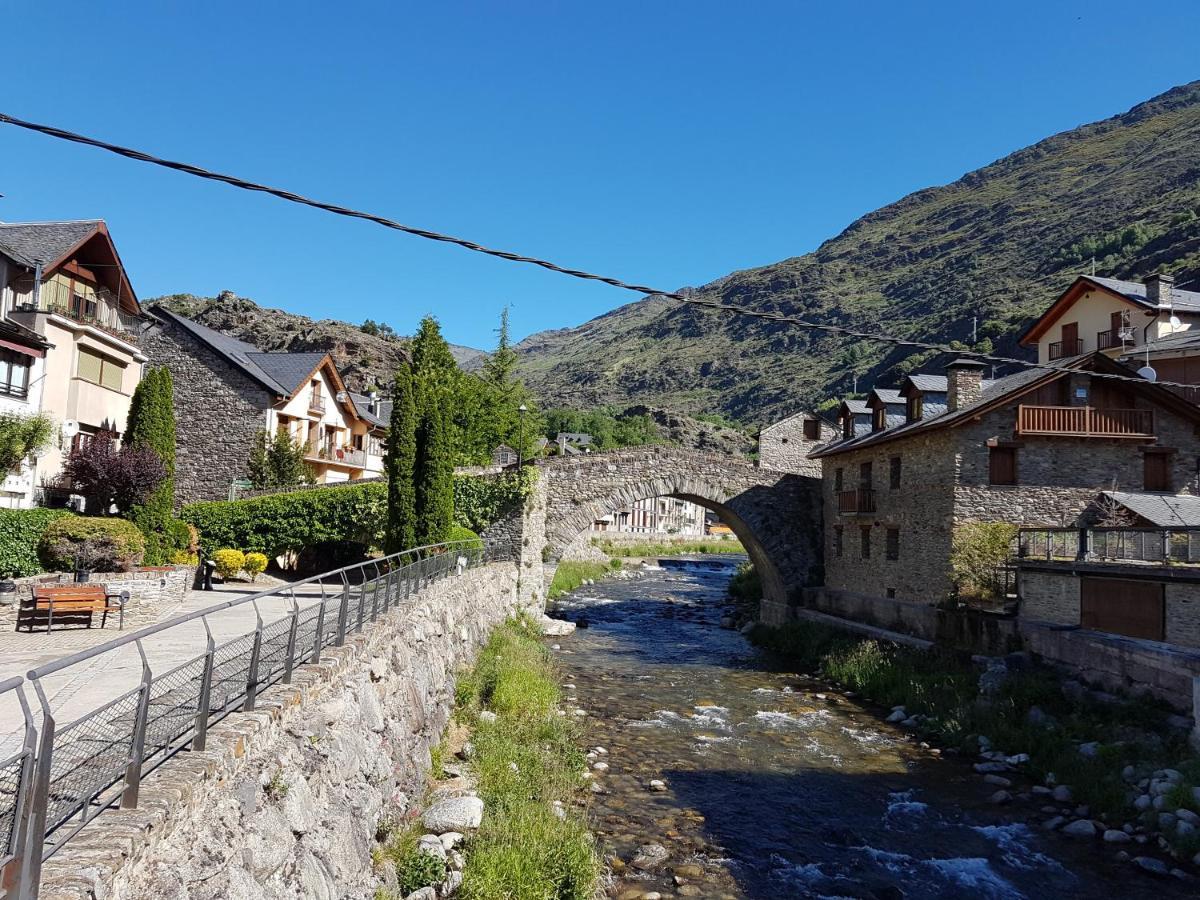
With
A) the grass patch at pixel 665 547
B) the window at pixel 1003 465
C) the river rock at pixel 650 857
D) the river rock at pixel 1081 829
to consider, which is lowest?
the river rock at pixel 650 857

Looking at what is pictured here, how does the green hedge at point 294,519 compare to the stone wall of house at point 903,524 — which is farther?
the green hedge at point 294,519

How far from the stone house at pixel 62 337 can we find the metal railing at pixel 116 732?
60.2ft

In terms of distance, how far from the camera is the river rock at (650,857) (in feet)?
32.2

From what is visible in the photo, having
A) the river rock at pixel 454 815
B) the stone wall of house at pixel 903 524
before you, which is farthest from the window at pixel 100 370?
the stone wall of house at pixel 903 524

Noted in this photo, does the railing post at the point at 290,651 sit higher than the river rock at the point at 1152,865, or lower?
higher

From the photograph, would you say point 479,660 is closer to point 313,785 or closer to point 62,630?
point 62,630

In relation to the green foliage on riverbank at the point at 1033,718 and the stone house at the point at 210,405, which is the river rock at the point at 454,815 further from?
the stone house at the point at 210,405

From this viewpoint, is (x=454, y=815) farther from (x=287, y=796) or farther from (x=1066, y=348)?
(x=1066, y=348)

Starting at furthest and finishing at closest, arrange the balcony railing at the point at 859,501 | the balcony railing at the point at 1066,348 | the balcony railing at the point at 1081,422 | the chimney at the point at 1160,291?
the balcony railing at the point at 1066,348 < the chimney at the point at 1160,291 < the balcony railing at the point at 859,501 < the balcony railing at the point at 1081,422

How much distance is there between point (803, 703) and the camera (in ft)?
61.6

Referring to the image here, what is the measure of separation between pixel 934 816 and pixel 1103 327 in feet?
98.3

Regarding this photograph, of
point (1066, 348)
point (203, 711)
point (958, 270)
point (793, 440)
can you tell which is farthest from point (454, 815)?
point (958, 270)

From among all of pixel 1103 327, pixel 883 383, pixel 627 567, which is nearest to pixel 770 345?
pixel 883 383

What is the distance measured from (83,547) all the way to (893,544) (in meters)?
21.3
